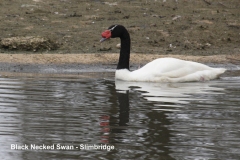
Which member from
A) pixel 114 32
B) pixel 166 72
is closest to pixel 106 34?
pixel 114 32

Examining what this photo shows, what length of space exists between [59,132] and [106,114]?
1259 millimetres

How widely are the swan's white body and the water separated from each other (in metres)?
0.24

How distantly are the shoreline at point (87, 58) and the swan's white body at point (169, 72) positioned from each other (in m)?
2.38

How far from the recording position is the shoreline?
14.5m

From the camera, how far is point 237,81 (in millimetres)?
12297

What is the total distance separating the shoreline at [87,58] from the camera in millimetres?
14492

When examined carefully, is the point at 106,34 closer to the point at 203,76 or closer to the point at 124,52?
the point at 124,52

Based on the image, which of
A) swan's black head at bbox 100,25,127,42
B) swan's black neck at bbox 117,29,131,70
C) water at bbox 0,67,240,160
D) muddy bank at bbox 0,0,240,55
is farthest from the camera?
muddy bank at bbox 0,0,240,55

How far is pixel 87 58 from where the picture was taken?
14891 millimetres

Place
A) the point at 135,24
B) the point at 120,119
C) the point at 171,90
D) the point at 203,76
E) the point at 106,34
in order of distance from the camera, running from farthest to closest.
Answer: the point at 135,24
the point at 106,34
the point at 203,76
the point at 171,90
the point at 120,119

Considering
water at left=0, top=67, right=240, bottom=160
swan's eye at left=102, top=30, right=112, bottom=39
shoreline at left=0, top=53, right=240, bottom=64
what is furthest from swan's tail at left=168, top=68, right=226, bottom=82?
shoreline at left=0, top=53, right=240, bottom=64

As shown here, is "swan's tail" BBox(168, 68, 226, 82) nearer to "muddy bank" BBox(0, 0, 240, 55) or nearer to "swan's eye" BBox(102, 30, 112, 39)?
"swan's eye" BBox(102, 30, 112, 39)

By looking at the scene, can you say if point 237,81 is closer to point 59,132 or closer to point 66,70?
point 66,70

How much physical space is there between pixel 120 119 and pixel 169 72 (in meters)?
4.44
